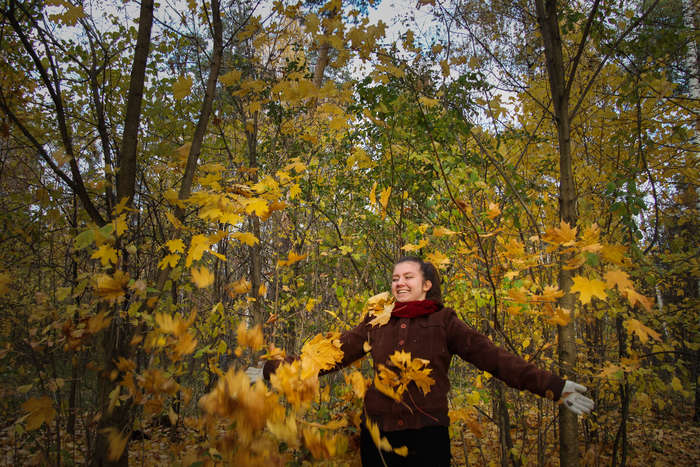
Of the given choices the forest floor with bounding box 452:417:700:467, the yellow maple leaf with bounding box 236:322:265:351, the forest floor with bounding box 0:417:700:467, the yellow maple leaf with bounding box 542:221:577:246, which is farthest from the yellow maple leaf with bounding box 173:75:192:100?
the forest floor with bounding box 452:417:700:467

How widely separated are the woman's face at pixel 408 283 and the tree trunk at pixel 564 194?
703 millimetres

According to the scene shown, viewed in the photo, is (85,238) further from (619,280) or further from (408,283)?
(619,280)

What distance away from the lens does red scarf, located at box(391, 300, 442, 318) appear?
1908 millimetres

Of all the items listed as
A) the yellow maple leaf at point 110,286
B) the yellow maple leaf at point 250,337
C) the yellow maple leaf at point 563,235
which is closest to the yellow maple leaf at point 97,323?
the yellow maple leaf at point 110,286

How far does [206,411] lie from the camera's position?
3.80ft

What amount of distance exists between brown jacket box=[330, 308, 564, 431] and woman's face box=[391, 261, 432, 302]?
5.1 inches

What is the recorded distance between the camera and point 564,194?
6.41 ft

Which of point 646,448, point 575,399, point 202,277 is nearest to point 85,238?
point 202,277

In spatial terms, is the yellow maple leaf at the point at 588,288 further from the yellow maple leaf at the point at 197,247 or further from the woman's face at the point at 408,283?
the yellow maple leaf at the point at 197,247

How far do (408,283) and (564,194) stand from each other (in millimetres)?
926

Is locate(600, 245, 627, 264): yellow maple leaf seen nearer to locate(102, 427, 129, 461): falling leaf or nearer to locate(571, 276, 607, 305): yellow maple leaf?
locate(571, 276, 607, 305): yellow maple leaf

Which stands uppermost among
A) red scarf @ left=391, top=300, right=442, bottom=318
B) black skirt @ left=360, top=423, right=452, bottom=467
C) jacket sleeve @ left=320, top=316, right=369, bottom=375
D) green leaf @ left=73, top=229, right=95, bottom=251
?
green leaf @ left=73, top=229, right=95, bottom=251

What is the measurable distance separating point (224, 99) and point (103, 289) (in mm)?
2881

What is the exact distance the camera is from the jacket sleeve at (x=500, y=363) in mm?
1594
